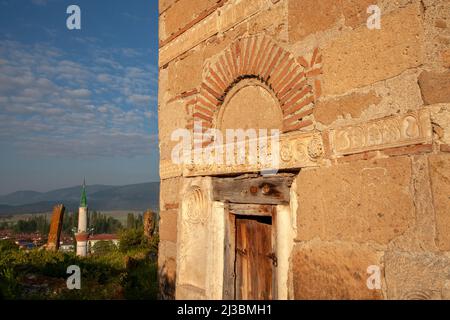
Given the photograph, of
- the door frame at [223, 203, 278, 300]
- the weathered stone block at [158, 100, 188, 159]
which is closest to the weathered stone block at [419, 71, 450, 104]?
the door frame at [223, 203, 278, 300]

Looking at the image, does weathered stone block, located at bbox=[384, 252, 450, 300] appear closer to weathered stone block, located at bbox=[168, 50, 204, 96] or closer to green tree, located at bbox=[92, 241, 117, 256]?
weathered stone block, located at bbox=[168, 50, 204, 96]

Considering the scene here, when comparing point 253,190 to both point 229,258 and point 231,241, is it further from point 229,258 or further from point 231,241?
point 229,258

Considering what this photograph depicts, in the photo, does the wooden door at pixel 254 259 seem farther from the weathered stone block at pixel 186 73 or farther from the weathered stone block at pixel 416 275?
the weathered stone block at pixel 186 73

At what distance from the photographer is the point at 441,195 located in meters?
1.74

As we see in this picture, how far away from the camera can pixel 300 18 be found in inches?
101

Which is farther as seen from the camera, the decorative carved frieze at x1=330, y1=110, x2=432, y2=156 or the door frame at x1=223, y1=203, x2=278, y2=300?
the door frame at x1=223, y1=203, x2=278, y2=300

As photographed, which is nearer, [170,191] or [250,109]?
[250,109]

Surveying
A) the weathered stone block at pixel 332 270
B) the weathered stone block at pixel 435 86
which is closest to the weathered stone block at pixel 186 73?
the weathered stone block at pixel 332 270

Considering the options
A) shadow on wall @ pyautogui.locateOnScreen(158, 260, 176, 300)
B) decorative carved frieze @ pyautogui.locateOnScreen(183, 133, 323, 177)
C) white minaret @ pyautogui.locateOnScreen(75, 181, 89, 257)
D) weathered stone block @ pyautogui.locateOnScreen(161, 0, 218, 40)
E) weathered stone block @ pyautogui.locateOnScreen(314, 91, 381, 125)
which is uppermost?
weathered stone block @ pyautogui.locateOnScreen(161, 0, 218, 40)

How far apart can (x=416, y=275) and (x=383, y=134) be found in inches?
31.1

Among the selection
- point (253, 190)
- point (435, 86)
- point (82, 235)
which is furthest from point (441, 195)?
point (82, 235)

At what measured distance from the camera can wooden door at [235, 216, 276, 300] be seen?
2.93m
